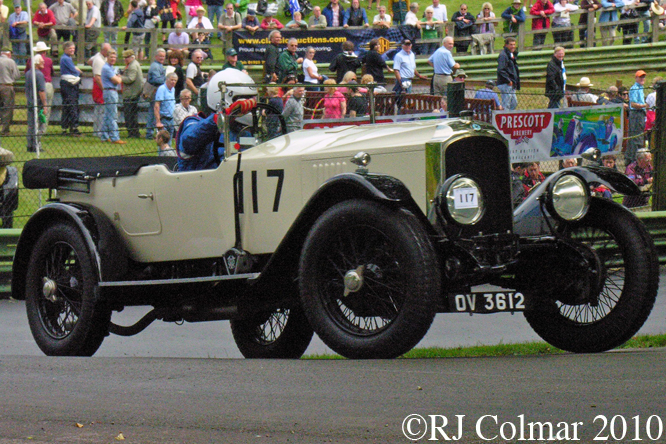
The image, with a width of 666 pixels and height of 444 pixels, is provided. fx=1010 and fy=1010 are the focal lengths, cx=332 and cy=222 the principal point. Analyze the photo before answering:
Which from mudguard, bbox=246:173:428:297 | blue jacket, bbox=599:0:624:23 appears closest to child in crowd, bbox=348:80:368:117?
mudguard, bbox=246:173:428:297

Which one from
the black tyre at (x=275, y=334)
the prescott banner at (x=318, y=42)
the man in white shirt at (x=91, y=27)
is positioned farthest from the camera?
the man in white shirt at (x=91, y=27)

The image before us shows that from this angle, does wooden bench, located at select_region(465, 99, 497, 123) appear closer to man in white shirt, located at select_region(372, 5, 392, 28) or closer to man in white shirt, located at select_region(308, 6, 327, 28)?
man in white shirt, located at select_region(372, 5, 392, 28)

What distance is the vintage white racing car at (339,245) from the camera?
5145mm

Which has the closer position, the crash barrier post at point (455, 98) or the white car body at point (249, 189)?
the white car body at point (249, 189)

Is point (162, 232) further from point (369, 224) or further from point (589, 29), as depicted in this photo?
point (589, 29)

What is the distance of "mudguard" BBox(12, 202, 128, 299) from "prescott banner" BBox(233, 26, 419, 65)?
16.1 m

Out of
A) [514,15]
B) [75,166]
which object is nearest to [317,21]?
[514,15]

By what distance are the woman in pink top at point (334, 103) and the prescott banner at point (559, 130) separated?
293cm

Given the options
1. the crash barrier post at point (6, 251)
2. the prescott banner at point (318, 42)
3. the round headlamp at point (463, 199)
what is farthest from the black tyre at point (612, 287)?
the prescott banner at point (318, 42)

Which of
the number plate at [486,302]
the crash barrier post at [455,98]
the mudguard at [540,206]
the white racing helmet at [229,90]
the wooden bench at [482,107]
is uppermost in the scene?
the white racing helmet at [229,90]

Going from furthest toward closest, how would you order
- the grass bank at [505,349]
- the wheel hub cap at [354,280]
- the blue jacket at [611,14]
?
1. the blue jacket at [611,14]
2. the grass bank at [505,349]
3. the wheel hub cap at [354,280]

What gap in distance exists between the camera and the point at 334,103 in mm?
7098

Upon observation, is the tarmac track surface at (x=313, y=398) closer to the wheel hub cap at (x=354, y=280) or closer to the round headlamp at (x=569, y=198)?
the wheel hub cap at (x=354, y=280)
